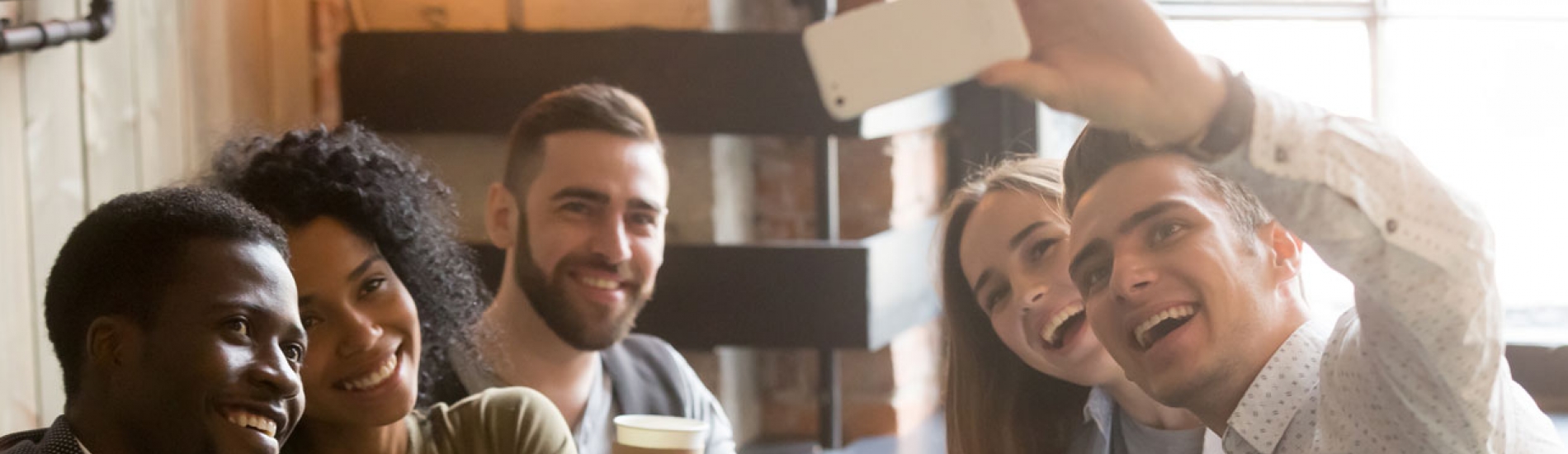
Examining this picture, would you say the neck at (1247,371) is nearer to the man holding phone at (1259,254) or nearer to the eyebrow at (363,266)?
the man holding phone at (1259,254)

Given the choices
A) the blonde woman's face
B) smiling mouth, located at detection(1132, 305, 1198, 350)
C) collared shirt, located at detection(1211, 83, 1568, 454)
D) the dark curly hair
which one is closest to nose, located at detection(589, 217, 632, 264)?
the dark curly hair

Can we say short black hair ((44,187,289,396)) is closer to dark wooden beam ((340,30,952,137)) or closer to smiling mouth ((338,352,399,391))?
smiling mouth ((338,352,399,391))

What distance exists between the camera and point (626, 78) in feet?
7.06

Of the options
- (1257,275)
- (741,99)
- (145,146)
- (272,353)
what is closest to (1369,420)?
(1257,275)

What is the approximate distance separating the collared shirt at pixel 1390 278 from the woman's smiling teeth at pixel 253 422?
54 cm

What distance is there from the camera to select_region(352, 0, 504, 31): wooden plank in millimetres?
2256

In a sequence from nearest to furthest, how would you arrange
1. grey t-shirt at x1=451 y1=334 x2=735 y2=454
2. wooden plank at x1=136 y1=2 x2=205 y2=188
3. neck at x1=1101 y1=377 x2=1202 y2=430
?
neck at x1=1101 y1=377 x2=1202 y2=430 < grey t-shirt at x1=451 y1=334 x2=735 y2=454 < wooden plank at x1=136 y1=2 x2=205 y2=188

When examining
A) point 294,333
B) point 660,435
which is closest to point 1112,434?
point 660,435

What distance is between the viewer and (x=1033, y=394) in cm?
119

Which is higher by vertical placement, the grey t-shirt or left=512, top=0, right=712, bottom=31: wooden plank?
left=512, top=0, right=712, bottom=31: wooden plank

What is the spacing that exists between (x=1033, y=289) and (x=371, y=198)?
488 millimetres

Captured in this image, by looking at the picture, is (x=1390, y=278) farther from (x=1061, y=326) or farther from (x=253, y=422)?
(x=253, y=422)

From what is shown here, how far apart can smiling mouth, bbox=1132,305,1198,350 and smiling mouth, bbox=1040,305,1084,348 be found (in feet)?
0.43

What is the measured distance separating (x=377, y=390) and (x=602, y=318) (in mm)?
423
